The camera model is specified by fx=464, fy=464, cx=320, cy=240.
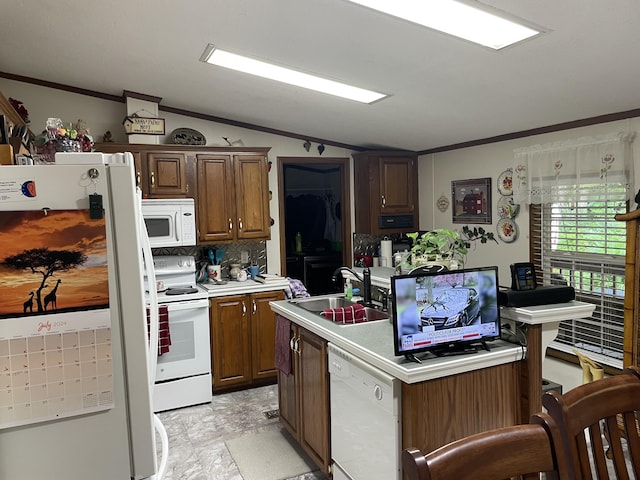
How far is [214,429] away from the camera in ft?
11.5

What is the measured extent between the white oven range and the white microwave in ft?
1.05

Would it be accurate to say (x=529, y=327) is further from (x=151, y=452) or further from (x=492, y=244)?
(x=492, y=244)

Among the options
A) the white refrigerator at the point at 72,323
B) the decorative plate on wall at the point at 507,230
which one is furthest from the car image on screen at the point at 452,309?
the decorative plate on wall at the point at 507,230

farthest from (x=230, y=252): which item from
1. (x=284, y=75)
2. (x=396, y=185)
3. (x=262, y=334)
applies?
(x=284, y=75)

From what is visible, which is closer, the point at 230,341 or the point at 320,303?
the point at 320,303

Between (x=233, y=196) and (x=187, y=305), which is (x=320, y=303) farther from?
(x=233, y=196)

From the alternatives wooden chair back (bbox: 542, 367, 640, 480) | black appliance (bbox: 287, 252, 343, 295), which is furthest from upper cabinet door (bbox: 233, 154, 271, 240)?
wooden chair back (bbox: 542, 367, 640, 480)

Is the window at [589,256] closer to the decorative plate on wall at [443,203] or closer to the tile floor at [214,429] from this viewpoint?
the decorative plate on wall at [443,203]

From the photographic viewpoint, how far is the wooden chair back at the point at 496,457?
0.96 m

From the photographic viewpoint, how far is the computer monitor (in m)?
1.95

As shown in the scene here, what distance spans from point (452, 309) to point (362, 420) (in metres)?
0.71

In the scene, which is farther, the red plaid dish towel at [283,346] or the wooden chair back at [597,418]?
the red plaid dish towel at [283,346]

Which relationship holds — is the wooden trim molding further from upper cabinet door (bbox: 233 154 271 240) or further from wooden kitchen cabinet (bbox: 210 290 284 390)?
wooden kitchen cabinet (bbox: 210 290 284 390)

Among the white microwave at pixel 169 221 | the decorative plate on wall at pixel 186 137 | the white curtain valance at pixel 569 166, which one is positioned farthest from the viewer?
the decorative plate on wall at pixel 186 137
